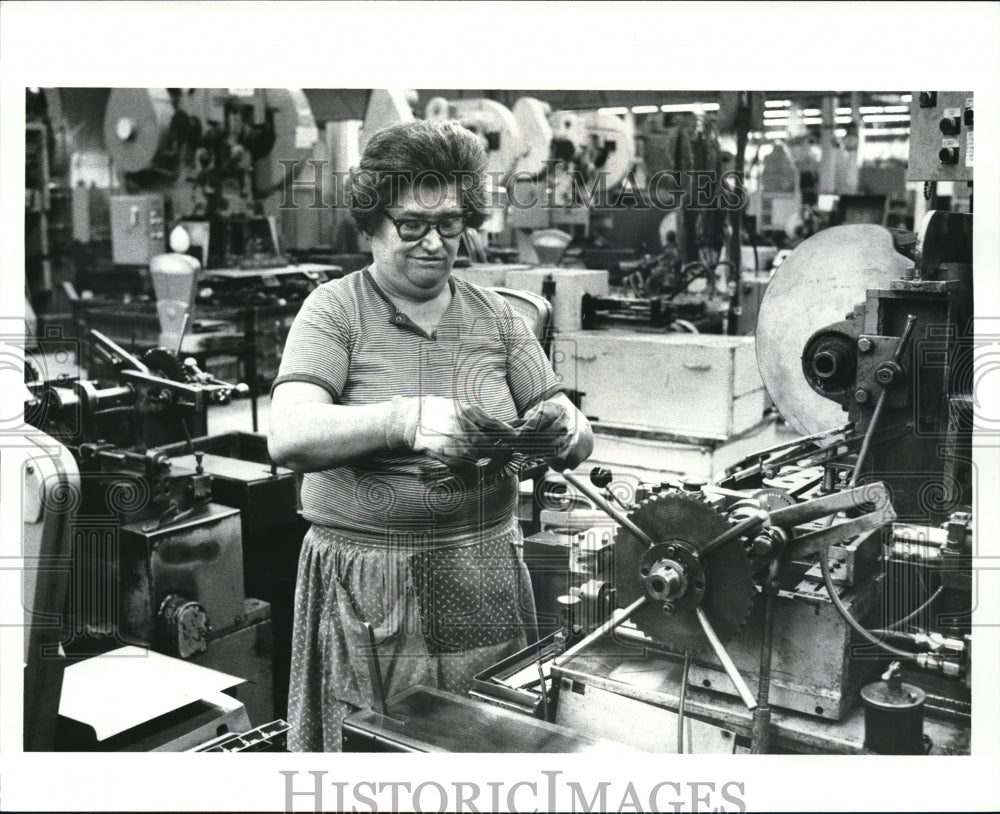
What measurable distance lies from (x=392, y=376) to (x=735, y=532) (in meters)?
0.48

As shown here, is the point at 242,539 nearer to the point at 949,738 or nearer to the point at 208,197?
the point at 949,738

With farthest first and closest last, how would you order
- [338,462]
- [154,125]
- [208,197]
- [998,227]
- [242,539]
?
[208,197] < [154,125] < [242,539] < [998,227] < [338,462]

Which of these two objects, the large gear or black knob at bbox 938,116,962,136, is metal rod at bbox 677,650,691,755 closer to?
the large gear

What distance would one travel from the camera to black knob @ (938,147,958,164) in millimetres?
1569

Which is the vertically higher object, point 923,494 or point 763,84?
point 763,84

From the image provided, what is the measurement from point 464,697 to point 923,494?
701mm

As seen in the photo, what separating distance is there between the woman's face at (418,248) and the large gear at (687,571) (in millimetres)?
410

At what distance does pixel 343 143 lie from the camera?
15.5ft

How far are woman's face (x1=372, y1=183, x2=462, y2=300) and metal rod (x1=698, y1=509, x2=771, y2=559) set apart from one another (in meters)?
0.49

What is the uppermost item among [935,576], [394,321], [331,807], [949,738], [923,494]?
[394,321]

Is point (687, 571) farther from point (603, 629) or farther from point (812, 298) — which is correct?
point (812, 298)

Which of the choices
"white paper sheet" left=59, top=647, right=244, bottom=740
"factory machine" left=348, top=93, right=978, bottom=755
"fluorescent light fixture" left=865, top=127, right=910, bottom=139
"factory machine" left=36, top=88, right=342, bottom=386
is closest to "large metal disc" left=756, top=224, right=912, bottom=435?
"factory machine" left=348, top=93, right=978, bottom=755

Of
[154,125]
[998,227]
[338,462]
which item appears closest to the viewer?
[338,462]

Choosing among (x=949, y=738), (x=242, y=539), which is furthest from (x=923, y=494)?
(x=242, y=539)
